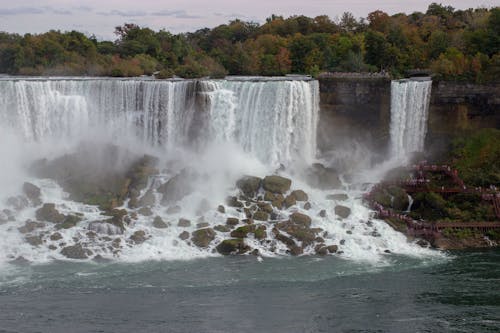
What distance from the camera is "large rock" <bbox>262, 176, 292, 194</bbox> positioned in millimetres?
34719

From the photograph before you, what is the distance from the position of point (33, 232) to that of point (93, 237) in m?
2.67

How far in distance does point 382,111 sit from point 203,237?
14327mm

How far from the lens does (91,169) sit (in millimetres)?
37156

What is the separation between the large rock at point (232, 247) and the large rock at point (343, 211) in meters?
5.16

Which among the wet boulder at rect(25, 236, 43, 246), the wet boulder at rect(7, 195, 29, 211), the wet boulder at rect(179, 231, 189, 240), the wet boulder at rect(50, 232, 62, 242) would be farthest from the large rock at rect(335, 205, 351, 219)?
the wet boulder at rect(7, 195, 29, 211)

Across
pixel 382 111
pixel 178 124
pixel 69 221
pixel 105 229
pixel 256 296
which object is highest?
pixel 382 111

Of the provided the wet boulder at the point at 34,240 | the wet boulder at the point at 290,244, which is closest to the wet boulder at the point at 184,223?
the wet boulder at the point at 290,244

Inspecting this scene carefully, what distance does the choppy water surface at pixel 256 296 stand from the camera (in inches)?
906

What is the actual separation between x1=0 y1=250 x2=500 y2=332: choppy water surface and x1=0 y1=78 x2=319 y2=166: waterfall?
10.7 m

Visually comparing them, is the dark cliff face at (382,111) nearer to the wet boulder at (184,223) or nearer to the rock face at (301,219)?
the rock face at (301,219)

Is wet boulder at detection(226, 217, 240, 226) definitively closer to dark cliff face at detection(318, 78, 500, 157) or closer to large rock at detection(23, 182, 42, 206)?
large rock at detection(23, 182, 42, 206)

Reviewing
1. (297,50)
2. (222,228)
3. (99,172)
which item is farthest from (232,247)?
(297,50)

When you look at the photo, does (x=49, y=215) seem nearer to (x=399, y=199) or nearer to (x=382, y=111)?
(x=399, y=199)

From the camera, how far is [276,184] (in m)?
34.9
